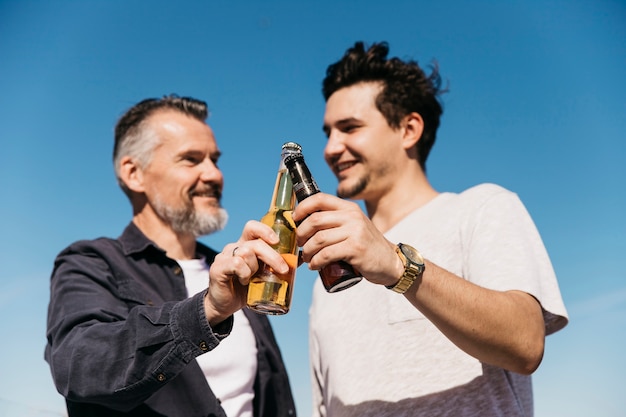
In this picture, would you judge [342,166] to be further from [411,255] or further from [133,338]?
[133,338]

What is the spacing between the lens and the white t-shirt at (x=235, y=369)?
3170 mm

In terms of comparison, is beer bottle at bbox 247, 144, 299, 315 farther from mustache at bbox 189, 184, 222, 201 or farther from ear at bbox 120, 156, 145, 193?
ear at bbox 120, 156, 145, 193

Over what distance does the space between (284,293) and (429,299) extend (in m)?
0.57

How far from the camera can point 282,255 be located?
202 cm

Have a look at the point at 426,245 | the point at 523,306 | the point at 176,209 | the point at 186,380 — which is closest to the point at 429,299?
the point at 523,306

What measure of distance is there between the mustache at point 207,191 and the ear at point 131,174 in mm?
417

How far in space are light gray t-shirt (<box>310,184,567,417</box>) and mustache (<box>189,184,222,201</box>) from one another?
1.54 meters

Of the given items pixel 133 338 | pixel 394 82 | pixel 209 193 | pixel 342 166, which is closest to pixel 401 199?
pixel 342 166

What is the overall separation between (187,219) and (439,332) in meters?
2.16

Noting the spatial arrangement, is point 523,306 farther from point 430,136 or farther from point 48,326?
point 430,136

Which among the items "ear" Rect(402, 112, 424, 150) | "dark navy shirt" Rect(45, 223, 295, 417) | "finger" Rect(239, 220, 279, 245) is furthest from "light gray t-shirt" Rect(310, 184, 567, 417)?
"finger" Rect(239, 220, 279, 245)

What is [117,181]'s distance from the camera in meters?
4.54

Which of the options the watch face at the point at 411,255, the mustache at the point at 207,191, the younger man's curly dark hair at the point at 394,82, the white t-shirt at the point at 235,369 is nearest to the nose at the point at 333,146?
the younger man's curly dark hair at the point at 394,82

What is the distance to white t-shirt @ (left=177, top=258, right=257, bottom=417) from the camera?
10.4ft
